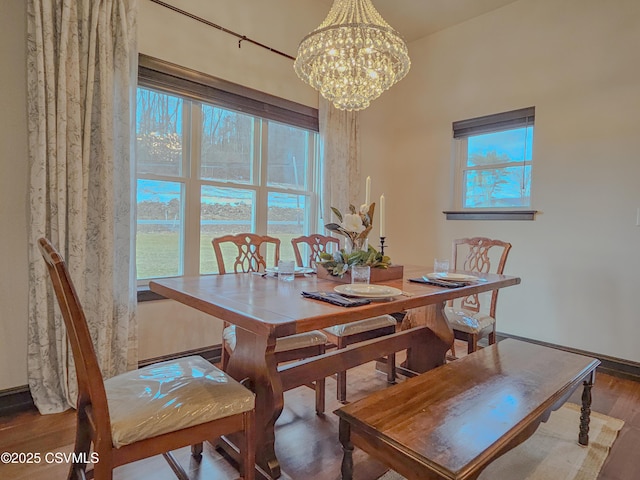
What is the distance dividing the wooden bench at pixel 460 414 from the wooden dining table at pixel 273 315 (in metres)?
0.31

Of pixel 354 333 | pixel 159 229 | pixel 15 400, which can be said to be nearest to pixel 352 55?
pixel 354 333

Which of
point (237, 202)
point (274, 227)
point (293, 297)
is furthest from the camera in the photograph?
point (274, 227)

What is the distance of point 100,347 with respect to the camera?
2.13 m

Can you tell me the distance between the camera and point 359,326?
7.29 feet

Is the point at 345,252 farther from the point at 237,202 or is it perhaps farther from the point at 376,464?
the point at 237,202

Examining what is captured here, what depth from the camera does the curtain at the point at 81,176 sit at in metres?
1.94

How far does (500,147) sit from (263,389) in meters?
3.07

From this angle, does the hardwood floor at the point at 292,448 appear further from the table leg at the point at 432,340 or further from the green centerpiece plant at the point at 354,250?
the green centerpiece plant at the point at 354,250

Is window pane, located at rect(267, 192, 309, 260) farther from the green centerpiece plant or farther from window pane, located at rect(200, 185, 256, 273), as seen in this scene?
the green centerpiece plant

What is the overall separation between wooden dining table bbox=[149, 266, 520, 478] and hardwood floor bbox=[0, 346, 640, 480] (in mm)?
206

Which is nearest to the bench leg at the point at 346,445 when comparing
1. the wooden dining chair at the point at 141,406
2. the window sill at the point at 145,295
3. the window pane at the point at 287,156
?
the wooden dining chair at the point at 141,406

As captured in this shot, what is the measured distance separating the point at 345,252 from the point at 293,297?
558 mm

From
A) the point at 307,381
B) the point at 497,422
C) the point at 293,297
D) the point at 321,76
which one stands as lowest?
the point at 307,381

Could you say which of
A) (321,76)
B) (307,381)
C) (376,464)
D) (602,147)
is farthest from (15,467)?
(602,147)
